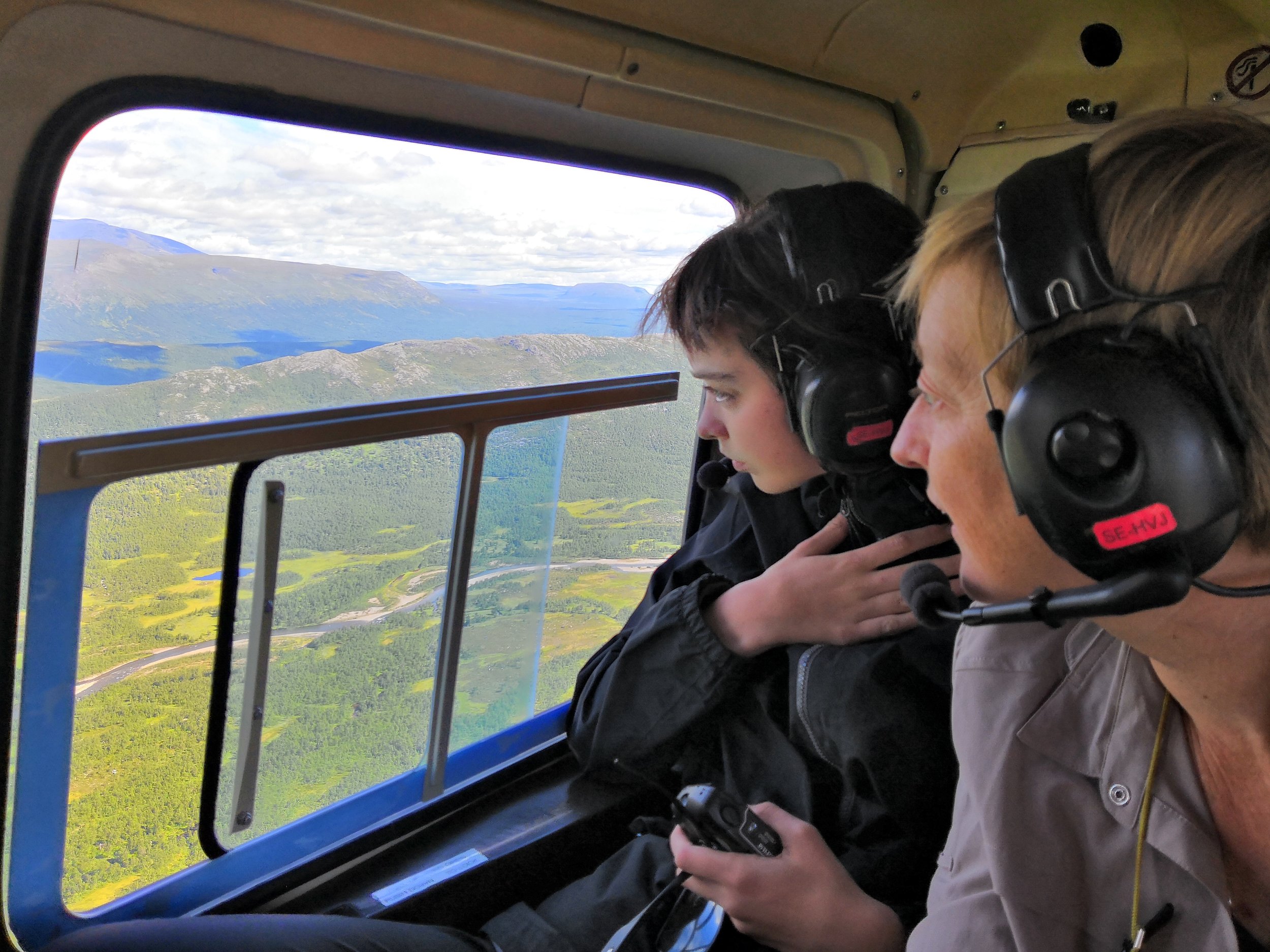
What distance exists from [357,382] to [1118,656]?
136cm

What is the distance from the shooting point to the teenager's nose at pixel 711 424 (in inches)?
69.7

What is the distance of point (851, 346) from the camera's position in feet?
4.70

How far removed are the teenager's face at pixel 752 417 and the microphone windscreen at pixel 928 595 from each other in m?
0.56

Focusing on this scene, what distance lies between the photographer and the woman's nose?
42.5 inches

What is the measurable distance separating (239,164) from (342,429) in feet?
1.56

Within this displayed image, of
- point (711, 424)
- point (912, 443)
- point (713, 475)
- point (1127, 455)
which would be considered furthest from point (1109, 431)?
point (713, 475)

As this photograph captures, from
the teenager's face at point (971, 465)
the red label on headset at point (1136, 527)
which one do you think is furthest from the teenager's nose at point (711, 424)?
the red label on headset at point (1136, 527)

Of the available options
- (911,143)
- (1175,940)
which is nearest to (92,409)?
(1175,940)

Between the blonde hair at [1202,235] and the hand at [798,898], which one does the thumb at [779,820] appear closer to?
the hand at [798,898]

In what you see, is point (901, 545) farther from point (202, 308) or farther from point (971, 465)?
point (202, 308)

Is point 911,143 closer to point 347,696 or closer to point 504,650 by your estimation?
point 504,650

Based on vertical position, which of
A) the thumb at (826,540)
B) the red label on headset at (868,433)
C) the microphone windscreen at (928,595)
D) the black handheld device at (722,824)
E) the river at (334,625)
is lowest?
the black handheld device at (722,824)

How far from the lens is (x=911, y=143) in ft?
8.13

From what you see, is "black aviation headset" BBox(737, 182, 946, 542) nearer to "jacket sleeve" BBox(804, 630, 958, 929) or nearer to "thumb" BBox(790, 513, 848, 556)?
"thumb" BBox(790, 513, 848, 556)
